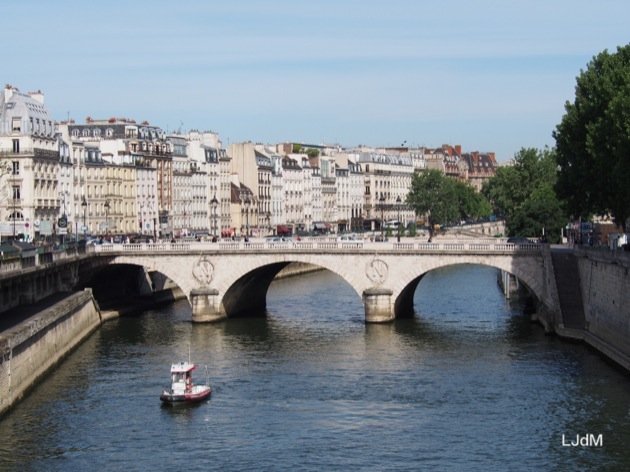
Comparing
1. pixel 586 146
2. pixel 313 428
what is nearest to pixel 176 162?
pixel 586 146

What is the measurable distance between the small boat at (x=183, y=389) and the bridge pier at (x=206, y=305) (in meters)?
27.3

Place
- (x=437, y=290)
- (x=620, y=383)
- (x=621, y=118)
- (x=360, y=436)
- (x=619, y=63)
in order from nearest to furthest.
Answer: (x=360, y=436)
(x=620, y=383)
(x=621, y=118)
(x=619, y=63)
(x=437, y=290)

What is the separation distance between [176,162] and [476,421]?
106446 mm

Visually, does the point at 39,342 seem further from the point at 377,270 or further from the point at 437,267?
the point at 437,267

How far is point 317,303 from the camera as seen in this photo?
330 ft

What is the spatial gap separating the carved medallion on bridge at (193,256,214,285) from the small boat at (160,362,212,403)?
1144 inches

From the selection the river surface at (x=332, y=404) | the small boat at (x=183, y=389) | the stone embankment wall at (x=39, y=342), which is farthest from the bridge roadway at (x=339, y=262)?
the small boat at (x=183, y=389)

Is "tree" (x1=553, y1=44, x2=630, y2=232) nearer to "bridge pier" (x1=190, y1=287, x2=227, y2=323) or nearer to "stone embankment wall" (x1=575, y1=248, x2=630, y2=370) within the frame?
"stone embankment wall" (x1=575, y1=248, x2=630, y2=370)

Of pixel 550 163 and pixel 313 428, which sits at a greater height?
pixel 550 163

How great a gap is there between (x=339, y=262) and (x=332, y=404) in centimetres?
3026

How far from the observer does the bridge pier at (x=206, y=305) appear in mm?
87500

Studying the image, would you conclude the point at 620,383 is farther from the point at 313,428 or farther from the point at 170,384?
the point at 170,384

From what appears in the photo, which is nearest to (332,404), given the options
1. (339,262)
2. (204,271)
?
(339,262)

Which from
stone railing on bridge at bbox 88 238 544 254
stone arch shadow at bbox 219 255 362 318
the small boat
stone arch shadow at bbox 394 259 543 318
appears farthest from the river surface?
stone arch shadow at bbox 219 255 362 318
